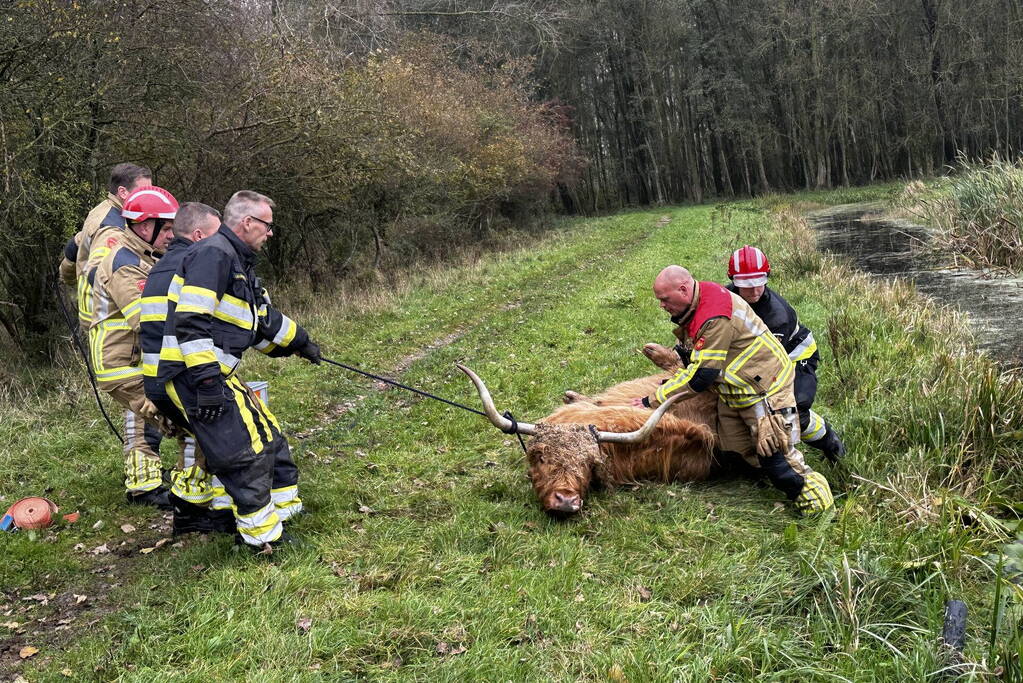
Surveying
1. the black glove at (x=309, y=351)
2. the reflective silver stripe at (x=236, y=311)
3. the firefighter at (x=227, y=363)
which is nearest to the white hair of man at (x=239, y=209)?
the firefighter at (x=227, y=363)

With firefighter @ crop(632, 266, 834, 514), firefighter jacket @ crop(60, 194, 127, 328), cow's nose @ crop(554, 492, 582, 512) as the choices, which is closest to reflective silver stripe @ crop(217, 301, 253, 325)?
firefighter jacket @ crop(60, 194, 127, 328)

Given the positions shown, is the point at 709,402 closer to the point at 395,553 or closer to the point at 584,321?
the point at 395,553

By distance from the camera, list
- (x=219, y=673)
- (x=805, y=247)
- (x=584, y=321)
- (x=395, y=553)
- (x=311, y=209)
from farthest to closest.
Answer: (x=805, y=247) → (x=311, y=209) → (x=584, y=321) → (x=395, y=553) → (x=219, y=673)

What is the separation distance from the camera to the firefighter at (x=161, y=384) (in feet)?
16.0

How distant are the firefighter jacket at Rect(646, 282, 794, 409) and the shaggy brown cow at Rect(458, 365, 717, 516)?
405 mm

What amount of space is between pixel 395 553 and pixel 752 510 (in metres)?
2.59

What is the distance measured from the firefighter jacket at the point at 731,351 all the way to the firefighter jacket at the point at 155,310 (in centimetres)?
355

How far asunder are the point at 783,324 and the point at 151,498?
5.23 m

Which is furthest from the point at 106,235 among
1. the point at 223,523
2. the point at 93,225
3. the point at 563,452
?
the point at 563,452

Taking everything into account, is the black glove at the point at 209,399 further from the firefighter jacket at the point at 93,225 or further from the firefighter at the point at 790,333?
the firefighter at the point at 790,333

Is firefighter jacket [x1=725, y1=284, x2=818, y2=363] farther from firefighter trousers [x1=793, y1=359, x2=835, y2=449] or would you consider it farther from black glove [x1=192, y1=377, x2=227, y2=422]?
black glove [x1=192, y1=377, x2=227, y2=422]

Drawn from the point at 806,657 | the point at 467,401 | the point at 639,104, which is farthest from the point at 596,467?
the point at 639,104

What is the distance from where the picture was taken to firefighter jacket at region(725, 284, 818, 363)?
226 inches

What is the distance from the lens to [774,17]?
3875cm
